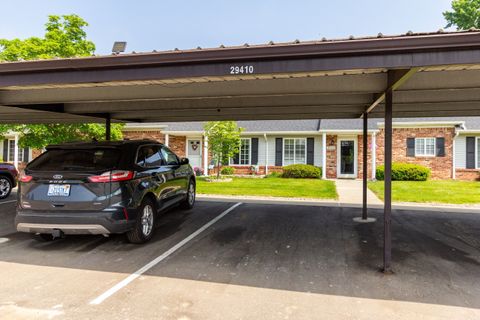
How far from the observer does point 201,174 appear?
2181 centimetres

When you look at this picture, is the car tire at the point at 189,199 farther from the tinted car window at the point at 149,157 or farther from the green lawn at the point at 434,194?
the green lawn at the point at 434,194

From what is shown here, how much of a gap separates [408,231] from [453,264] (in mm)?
1982

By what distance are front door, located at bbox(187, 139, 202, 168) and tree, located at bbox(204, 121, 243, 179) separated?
3.44m

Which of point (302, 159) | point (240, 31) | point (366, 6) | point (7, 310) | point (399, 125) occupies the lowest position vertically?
point (7, 310)

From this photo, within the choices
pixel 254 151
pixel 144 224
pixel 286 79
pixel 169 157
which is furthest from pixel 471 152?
pixel 144 224

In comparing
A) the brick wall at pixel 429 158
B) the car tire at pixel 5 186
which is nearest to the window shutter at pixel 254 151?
the brick wall at pixel 429 158

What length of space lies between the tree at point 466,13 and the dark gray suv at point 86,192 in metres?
35.7

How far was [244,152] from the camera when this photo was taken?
70.6ft

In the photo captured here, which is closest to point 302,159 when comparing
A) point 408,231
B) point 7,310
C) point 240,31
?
point 240,31

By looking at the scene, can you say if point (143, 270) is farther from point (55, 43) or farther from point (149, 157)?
point (55, 43)

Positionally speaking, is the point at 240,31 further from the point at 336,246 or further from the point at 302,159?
the point at 336,246

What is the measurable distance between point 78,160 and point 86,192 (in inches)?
25.2

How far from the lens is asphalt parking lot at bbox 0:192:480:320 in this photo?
11.8 feet

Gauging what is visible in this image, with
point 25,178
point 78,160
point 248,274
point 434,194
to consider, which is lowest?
point 248,274
